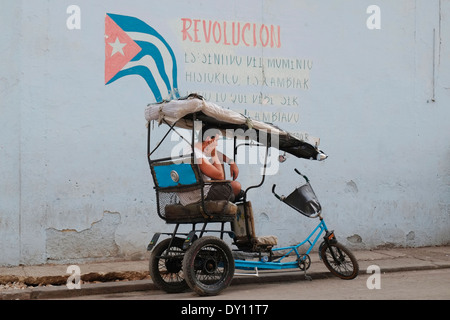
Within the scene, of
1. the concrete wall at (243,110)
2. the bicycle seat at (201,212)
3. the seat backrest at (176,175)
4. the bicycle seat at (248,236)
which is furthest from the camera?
the concrete wall at (243,110)

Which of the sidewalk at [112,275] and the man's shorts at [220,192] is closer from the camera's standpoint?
the man's shorts at [220,192]

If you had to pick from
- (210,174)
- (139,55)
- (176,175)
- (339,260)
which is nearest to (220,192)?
(210,174)

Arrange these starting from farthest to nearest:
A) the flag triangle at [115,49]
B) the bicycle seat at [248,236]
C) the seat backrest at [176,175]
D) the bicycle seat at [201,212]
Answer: the flag triangle at [115,49] → the bicycle seat at [248,236] → the bicycle seat at [201,212] → the seat backrest at [176,175]

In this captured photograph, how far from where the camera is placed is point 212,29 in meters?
9.31

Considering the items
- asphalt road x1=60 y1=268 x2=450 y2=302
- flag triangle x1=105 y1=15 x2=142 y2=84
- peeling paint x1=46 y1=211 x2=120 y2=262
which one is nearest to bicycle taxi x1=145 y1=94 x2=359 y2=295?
asphalt road x1=60 y1=268 x2=450 y2=302

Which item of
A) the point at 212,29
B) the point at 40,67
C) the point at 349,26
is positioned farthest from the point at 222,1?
the point at 40,67

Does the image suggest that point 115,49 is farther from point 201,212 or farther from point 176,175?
point 201,212

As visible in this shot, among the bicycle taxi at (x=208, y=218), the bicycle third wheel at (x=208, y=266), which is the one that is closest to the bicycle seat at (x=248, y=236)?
the bicycle taxi at (x=208, y=218)

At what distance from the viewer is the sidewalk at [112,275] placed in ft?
22.0

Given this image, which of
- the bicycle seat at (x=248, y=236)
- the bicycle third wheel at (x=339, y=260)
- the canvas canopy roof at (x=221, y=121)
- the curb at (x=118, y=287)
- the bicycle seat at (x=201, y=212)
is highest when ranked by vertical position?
the canvas canopy roof at (x=221, y=121)

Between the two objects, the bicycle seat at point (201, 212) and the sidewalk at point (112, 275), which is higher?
the bicycle seat at point (201, 212)

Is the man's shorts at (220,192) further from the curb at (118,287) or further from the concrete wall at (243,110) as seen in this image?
the concrete wall at (243,110)

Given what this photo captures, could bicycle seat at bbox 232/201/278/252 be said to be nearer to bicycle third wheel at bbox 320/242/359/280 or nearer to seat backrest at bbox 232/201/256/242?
seat backrest at bbox 232/201/256/242

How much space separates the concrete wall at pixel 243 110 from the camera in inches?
327
